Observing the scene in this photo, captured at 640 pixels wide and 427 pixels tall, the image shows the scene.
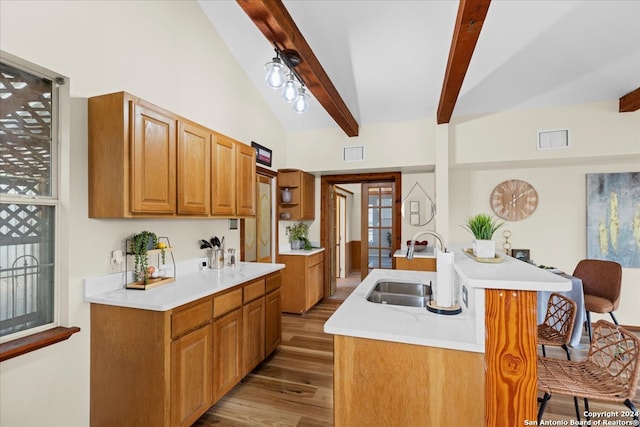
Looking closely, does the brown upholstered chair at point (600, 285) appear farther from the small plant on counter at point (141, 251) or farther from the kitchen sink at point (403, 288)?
the small plant on counter at point (141, 251)

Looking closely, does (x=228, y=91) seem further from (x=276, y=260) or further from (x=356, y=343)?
(x=356, y=343)

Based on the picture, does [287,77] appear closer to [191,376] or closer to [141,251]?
[141,251]

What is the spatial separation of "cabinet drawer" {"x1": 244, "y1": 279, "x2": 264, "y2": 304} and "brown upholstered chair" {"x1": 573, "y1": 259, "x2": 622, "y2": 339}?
10.7 feet

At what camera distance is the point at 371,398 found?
56.6 inches

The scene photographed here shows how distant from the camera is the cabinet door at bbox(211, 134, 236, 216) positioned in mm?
2607

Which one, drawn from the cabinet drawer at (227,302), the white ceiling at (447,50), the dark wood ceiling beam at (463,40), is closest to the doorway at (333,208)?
the white ceiling at (447,50)

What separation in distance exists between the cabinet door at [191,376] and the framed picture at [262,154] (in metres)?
2.34

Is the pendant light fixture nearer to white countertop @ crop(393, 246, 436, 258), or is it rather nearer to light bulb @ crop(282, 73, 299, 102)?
light bulb @ crop(282, 73, 299, 102)

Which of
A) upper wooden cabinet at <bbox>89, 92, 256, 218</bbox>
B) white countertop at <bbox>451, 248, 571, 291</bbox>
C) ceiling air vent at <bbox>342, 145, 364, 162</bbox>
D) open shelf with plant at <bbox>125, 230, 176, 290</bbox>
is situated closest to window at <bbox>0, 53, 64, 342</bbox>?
upper wooden cabinet at <bbox>89, 92, 256, 218</bbox>

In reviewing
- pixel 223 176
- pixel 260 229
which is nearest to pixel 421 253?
pixel 260 229

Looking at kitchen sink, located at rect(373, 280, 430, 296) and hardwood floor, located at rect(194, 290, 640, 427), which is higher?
kitchen sink, located at rect(373, 280, 430, 296)

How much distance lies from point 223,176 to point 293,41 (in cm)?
125

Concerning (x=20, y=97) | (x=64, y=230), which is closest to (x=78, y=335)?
(x=64, y=230)

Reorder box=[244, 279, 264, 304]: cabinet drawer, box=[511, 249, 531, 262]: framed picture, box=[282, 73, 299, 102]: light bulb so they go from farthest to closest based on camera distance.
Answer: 1. box=[511, 249, 531, 262]: framed picture
2. box=[244, 279, 264, 304]: cabinet drawer
3. box=[282, 73, 299, 102]: light bulb
